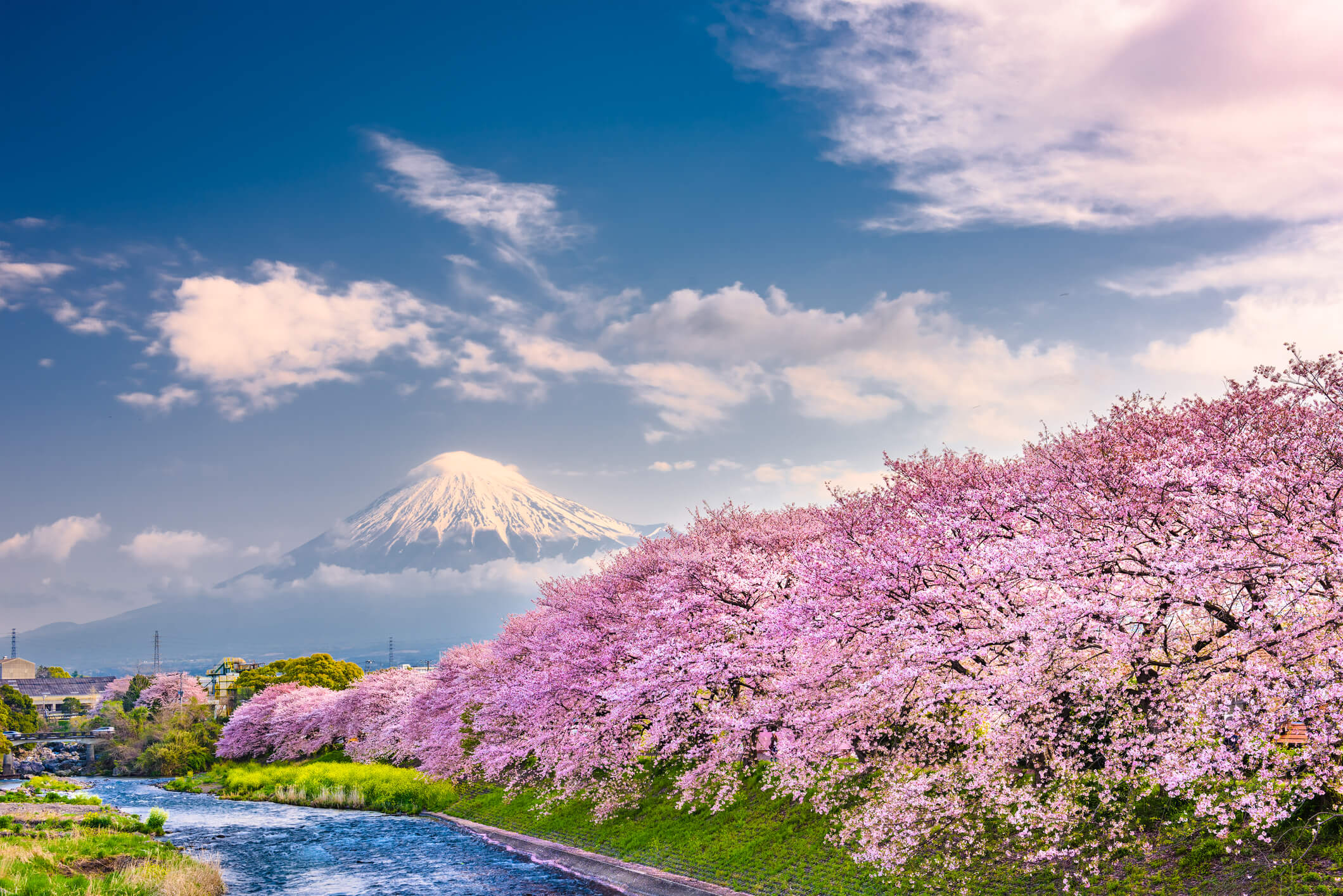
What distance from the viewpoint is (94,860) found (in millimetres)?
27031

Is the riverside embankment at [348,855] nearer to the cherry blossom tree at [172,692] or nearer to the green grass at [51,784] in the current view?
the green grass at [51,784]

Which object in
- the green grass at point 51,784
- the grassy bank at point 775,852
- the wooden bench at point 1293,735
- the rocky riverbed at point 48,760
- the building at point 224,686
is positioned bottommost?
the rocky riverbed at point 48,760

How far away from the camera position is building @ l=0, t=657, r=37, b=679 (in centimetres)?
16600

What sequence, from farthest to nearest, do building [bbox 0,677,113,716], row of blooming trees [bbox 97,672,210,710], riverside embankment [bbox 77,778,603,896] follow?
1. building [bbox 0,677,113,716]
2. row of blooming trees [bbox 97,672,210,710]
3. riverside embankment [bbox 77,778,603,896]

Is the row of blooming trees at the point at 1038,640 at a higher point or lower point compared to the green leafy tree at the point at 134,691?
higher

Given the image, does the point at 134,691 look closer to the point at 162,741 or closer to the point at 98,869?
the point at 162,741

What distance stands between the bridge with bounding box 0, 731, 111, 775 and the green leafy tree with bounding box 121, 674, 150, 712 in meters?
6.84

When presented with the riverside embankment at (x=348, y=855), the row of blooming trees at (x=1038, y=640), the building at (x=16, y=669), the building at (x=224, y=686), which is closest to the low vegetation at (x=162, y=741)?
the building at (x=224, y=686)

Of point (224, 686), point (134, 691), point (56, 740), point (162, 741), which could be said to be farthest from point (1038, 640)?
point (224, 686)

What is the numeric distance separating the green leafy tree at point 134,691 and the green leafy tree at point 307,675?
18.7m

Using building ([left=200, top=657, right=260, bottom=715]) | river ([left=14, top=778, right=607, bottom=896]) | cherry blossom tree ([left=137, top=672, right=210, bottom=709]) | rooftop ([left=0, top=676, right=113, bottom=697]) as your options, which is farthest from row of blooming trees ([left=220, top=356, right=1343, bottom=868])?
rooftop ([left=0, top=676, right=113, bottom=697])

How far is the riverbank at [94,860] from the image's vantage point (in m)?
23.0

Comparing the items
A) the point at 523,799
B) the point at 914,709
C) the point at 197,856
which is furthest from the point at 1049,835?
the point at 197,856

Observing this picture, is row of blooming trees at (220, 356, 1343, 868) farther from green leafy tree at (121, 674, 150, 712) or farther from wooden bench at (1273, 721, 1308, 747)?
green leafy tree at (121, 674, 150, 712)
